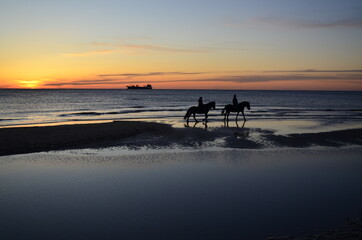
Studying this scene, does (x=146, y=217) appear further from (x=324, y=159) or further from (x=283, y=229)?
(x=324, y=159)

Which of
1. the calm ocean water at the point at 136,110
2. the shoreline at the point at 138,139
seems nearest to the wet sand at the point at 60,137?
the shoreline at the point at 138,139

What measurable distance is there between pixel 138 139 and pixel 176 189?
9109 mm

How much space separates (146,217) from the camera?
20.9 ft

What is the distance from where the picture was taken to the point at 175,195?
7707 mm

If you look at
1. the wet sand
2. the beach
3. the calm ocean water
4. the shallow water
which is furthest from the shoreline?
the calm ocean water

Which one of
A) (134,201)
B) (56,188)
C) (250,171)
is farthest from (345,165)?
(56,188)

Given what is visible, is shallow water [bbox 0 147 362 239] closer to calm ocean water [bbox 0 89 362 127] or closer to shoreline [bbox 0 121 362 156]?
shoreline [bbox 0 121 362 156]

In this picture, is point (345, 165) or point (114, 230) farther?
point (345, 165)

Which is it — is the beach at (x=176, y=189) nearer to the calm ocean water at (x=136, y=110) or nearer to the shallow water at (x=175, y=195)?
the shallow water at (x=175, y=195)

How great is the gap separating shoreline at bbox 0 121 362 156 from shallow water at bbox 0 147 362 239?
92.1 inches

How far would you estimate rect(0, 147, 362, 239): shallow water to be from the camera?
5887 mm

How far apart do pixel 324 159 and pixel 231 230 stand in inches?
316

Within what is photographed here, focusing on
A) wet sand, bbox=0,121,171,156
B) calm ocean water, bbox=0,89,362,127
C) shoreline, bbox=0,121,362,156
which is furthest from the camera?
calm ocean water, bbox=0,89,362,127

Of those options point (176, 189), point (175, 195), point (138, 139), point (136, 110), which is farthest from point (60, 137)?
point (136, 110)
